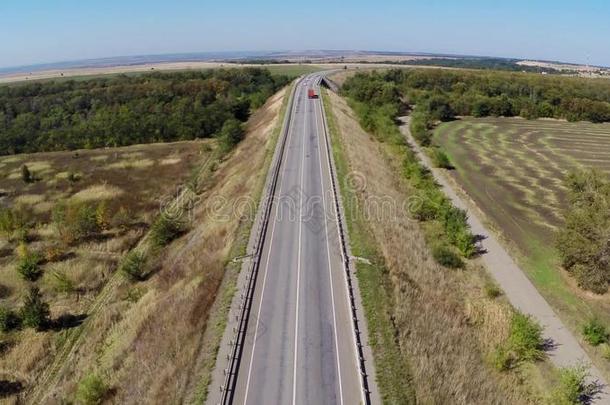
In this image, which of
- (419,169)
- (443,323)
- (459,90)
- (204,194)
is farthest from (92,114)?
(443,323)

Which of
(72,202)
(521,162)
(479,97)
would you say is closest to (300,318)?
(72,202)

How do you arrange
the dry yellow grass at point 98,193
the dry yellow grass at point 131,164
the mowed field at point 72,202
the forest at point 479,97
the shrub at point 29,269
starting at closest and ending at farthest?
the mowed field at point 72,202 < the shrub at point 29,269 < the dry yellow grass at point 98,193 < the dry yellow grass at point 131,164 < the forest at point 479,97

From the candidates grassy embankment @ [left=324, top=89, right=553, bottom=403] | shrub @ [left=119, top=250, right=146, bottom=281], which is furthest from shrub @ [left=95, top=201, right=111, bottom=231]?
grassy embankment @ [left=324, top=89, right=553, bottom=403]

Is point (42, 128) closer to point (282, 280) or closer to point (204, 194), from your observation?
point (204, 194)

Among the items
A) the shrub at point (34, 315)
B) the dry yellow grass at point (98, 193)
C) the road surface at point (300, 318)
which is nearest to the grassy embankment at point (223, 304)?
the road surface at point (300, 318)

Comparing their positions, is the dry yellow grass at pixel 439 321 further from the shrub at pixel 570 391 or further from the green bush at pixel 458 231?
the green bush at pixel 458 231

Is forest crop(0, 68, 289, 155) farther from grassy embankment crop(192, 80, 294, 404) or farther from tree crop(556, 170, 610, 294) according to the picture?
tree crop(556, 170, 610, 294)
